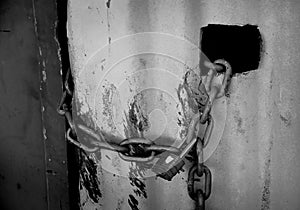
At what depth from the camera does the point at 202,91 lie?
880mm

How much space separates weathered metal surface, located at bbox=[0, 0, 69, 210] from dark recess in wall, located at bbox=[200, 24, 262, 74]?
45cm

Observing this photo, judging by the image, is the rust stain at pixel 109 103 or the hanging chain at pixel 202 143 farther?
the rust stain at pixel 109 103

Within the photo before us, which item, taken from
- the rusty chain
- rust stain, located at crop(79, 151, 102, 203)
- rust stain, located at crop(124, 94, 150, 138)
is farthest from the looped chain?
rust stain, located at crop(79, 151, 102, 203)

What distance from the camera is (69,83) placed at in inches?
40.6

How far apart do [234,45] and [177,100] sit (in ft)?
0.69

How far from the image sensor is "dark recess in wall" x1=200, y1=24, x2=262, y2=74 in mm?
845

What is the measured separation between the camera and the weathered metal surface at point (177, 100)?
0.85 meters

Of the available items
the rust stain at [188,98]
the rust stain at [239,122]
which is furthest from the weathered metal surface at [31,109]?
the rust stain at [239,122]

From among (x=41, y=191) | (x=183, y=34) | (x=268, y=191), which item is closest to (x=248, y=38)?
(x=183, y=34)

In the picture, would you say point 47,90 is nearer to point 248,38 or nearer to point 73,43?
point 73,43

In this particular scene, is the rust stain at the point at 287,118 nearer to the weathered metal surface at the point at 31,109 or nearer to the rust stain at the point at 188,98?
the rust stain at the point at 188,98

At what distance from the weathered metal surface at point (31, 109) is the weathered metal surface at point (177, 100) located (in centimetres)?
8

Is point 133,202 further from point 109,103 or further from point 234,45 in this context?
point 234,45

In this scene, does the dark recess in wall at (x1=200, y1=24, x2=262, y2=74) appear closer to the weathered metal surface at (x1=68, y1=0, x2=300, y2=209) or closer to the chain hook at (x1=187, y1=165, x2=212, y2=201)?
the weathered metal surface at (x1=68, y1=0, x2=300, y2=209)
